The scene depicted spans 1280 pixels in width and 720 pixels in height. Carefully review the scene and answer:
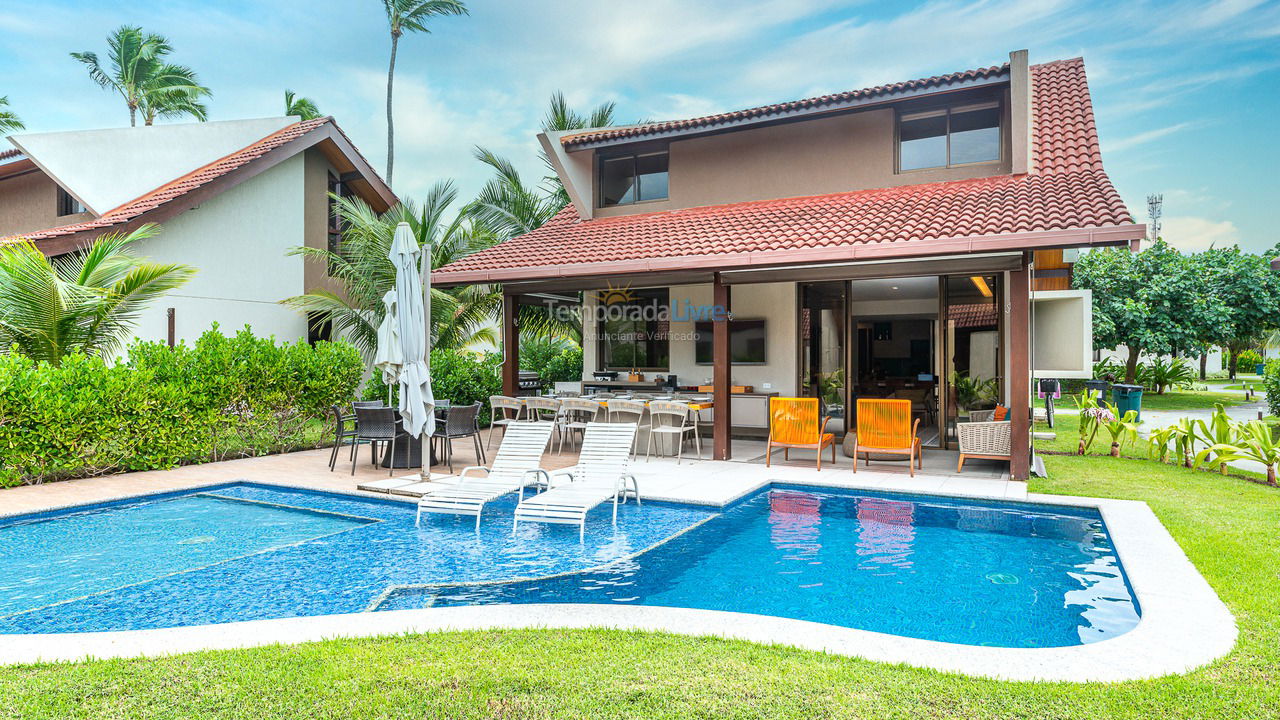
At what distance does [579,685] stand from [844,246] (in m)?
7.24

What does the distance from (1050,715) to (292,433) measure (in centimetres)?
1214

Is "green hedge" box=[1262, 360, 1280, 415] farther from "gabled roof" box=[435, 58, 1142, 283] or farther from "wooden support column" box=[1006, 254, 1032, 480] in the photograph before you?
"wooden support column" box=[1006, 254, 1032, 480]

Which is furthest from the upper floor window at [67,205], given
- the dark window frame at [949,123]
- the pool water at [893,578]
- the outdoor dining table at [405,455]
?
the dark window frame at [949,123]

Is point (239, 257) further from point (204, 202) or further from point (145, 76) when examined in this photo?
point (145, 76)

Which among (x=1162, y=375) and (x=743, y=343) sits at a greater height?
(x=743, y=343)

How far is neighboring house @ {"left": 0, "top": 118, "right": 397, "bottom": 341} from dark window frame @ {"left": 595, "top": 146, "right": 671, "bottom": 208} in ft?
23.1

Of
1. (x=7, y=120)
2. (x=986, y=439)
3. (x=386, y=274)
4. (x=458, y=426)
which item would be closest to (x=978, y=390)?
(x=986, y=439)

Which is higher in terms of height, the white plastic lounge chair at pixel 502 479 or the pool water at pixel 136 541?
the white plastic lounge chair at pixel 502 479

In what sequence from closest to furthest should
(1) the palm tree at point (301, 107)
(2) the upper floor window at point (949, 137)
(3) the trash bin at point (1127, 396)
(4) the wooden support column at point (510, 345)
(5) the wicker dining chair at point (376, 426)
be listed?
(5) the wicker dining chair at point (376, 426) < (2) the upper floor window at point (949, 137) < (4) the wooden support column at point (510, 345) < (3) the trash bin at point (1127, 396) < (1) the palm tree at point (301, 107)

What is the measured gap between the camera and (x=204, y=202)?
14.6 metres

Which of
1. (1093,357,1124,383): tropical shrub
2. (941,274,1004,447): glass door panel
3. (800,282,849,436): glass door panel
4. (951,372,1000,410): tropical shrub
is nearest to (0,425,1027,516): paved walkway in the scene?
(951,372,1000,410): tropical shrub

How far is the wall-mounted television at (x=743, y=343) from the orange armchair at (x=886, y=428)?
4005 millimetres

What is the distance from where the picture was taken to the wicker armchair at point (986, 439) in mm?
9445

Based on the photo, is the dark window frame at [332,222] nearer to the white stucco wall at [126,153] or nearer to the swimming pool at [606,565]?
the white stucco wall at [126,153]
